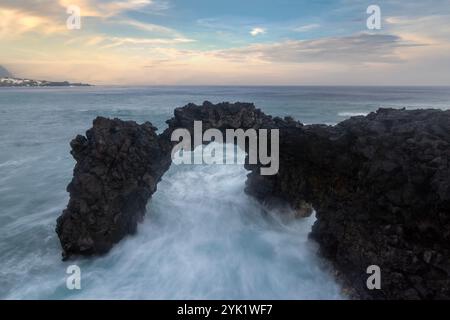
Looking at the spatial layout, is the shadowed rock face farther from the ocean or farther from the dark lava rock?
the ocean

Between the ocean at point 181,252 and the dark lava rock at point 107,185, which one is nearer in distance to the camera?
the ocean at point 181,252

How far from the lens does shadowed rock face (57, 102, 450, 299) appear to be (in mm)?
13742

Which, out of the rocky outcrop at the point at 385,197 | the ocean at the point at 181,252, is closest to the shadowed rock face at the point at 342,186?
the rocky outcrop at the point at 385,197

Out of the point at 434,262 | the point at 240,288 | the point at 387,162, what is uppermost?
the point at 387,162

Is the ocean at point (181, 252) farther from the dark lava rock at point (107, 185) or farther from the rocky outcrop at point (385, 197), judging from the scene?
the rocky outcrop at point (385, 197)

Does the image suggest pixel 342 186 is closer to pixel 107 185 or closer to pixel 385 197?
pixel 385 197

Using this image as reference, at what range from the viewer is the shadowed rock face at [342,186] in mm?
13742

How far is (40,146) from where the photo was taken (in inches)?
1763

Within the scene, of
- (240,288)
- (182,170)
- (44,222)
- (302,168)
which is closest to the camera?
(240,288)

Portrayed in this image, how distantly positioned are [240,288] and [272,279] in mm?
1462

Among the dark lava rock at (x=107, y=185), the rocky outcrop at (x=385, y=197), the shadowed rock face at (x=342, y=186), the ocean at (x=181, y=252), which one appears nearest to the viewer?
the rocky outcrop at (x=385, y=197)
